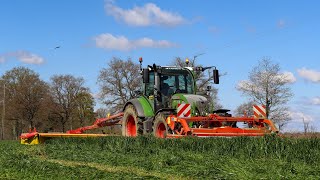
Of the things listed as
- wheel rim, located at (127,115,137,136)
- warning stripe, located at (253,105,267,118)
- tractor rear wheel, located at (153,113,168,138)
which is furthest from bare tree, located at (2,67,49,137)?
warning stripe, located at (253,105,267,118)

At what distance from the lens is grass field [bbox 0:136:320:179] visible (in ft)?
23.5

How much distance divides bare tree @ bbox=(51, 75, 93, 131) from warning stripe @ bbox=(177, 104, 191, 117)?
41.9m

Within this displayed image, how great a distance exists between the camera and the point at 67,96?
184ft

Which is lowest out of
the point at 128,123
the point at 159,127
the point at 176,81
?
the point at 159,127

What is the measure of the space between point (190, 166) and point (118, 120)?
472 inches

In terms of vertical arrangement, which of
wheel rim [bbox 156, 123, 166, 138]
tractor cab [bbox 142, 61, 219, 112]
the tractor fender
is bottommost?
wheel rim [bbox 156, 123, 166, 138]

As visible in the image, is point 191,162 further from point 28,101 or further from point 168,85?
point 28,101

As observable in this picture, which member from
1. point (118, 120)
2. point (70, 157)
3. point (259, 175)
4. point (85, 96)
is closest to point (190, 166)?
point (259, 175)

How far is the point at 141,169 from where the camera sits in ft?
27.6

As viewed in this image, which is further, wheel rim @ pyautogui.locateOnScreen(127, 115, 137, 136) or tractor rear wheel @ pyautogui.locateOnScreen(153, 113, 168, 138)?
wheel rim @ pyautogui.locateOnScreen(127, 115, 137, 136)

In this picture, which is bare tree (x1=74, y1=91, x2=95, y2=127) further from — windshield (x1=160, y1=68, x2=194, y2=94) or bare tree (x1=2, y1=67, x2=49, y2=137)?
windshield (x1=160, y1=68, x2=194, y2=94)

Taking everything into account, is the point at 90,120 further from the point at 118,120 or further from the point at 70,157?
the point at 70,157

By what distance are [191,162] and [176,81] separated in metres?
7.37

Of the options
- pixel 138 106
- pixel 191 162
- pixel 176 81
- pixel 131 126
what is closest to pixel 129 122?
pixel 131 126
